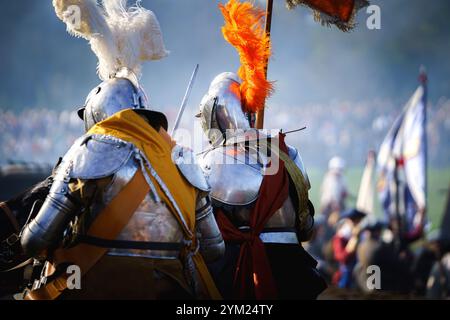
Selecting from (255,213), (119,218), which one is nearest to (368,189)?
(255,213)

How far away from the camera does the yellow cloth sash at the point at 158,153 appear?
336 centimetres

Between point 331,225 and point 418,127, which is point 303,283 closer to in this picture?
point 418,127

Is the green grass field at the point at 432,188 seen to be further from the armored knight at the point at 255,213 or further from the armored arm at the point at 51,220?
the armored arm at the point at 51,220

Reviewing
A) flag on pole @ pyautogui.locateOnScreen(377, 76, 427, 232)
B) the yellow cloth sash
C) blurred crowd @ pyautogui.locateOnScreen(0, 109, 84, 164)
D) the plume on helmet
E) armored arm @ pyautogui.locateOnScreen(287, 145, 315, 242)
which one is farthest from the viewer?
blurred crowd @ pyautogui.locateOnScreen(0, 109, 84, 164)

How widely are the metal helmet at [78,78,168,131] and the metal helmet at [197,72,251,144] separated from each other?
4.03 ft

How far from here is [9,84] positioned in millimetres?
15500

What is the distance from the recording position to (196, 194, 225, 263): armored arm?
367cm

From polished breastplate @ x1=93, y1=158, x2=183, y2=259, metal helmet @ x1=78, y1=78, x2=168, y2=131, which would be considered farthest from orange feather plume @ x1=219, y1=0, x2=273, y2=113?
polished breastplate @ x1=93, y1=158, x2=183, y2=259

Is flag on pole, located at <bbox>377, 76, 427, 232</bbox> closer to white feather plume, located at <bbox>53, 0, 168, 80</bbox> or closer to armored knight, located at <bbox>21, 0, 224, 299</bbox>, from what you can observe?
white feather plume, located at <bbox>53, 0, 168, 80</bbox>

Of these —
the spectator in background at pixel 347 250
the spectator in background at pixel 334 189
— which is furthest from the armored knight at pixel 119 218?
the spectator in background at pixel 334 189

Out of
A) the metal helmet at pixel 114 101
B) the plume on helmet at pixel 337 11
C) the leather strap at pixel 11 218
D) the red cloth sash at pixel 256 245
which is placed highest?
the plume on helmet at pixel 337 11

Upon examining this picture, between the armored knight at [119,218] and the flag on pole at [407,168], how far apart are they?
776 cm

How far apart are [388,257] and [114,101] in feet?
24.0

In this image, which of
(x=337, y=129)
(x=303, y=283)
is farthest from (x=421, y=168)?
(x=303, y=283)
